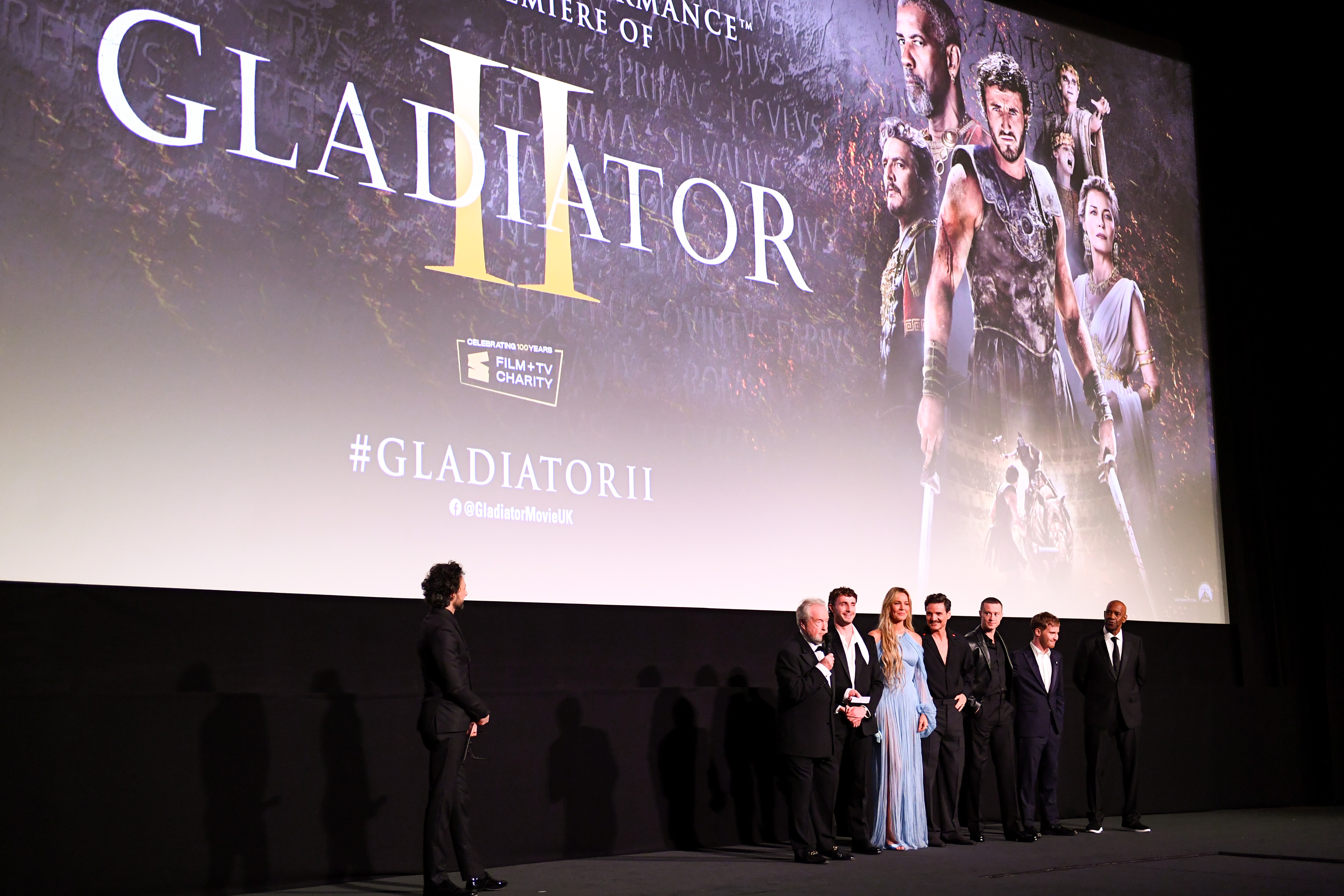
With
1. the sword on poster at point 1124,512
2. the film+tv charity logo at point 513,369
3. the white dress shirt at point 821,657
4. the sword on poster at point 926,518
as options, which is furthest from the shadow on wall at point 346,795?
the sword on poster at point 1124,512

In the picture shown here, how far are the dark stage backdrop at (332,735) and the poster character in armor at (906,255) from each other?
1.40m

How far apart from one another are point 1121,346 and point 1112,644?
2.26 meters

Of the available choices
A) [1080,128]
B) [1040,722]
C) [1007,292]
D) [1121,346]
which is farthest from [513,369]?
[1080,128]

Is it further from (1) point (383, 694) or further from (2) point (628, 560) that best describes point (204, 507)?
(2) point (628, 560)

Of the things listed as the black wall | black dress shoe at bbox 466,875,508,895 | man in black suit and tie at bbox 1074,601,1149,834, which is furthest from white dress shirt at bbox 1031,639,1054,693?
black dress shoe at bbox 466,875,508,895

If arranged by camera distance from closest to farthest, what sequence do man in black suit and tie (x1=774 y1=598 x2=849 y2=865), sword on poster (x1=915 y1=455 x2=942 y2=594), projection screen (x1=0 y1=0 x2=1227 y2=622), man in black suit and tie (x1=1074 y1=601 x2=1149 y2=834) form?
1. projection screen (x1=0 y1=0 x2=1227 y2=622)
2. man in black suit and tie (x1=774 y1=598 x2=849 y2=865)
3. man in black suit and tie (x1=1074 y1=601 x2=1149 y2=834)
4. sword on poster (x1=915 y1=455 x2=942 y2=594)

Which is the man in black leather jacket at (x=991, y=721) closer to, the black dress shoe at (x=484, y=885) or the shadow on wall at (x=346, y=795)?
the black dress shoe at (x=484, y=885)

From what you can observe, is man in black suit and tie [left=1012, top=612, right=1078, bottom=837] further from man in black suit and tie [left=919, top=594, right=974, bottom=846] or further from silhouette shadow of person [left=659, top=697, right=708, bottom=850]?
silhouette shadow of person [left=659, top=697, right=708, bottom=850]

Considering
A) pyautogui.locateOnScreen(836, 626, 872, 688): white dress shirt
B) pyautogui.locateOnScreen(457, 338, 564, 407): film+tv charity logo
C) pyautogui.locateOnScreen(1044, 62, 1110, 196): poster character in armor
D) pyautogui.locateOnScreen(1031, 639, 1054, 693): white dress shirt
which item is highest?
pyautogui.locateOnScreen(1044, 62, 1110, 196): poster character in armor

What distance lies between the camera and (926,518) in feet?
24.3

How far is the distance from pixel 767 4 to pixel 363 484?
358cm

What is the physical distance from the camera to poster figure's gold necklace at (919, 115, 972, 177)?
25.5 feet

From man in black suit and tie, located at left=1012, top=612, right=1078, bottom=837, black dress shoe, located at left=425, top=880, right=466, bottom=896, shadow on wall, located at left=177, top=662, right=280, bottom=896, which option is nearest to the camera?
black dress shoe, located at left=425, top=880, right=466, bottom=896

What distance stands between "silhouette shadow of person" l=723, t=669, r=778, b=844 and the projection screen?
57 cm
